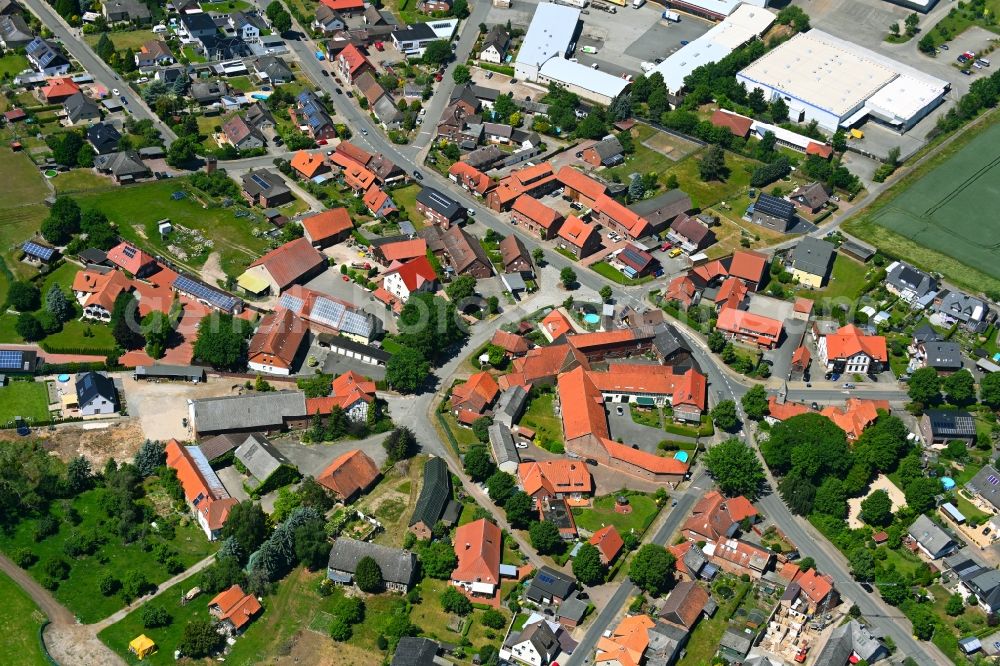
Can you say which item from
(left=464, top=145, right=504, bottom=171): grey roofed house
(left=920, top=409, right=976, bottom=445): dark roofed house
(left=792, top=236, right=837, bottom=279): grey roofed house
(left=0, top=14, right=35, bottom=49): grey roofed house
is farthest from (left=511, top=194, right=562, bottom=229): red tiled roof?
(left=0, top=14, right=35, bottom=49): grey roofed house

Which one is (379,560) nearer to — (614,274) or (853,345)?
(614,274)

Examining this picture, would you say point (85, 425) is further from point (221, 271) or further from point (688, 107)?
point (688, 107)

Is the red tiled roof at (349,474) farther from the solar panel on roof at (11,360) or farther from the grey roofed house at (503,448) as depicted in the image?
the solar panel on roof at (11,360)

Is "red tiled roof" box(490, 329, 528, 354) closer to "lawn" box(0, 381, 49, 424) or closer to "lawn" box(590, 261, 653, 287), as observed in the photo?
"lawn" box(590, 261, 653, 287)

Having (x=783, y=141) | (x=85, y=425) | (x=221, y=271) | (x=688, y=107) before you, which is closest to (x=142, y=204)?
(x=221, y=271)

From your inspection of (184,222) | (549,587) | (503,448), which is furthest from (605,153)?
(549,587)
